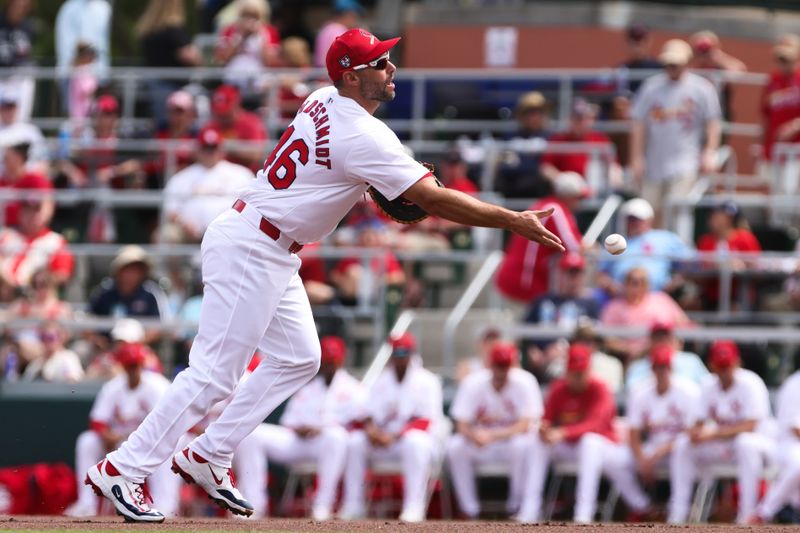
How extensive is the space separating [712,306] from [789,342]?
1.08m

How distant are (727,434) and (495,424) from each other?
1676mm

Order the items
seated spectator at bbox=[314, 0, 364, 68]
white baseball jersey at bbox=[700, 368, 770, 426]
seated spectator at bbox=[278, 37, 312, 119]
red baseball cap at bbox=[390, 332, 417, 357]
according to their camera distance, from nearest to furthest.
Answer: white baseball jersey at bbox=[700, 368, 770, 426], red baseball cap at bbox=[390, 332, 417, 357], seated spectator at bbox=[278, 37, 312, 119], seated spectator at bbox=[314, 0, 364, 68]

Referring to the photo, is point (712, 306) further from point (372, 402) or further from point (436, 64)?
point (436, 64)

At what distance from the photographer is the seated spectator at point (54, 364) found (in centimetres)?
1304

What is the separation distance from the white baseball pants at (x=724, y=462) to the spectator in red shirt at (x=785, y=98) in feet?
12.3

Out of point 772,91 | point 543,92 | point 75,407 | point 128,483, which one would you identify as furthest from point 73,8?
point 128,483

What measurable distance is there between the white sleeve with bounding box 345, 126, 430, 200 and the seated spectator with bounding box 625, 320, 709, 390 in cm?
501

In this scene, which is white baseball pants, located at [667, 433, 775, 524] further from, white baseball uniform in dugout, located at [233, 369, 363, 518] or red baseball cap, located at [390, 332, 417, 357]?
white baseball uniform in dugout, located at [233, 369, 363, 518]

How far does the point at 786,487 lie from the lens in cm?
1127

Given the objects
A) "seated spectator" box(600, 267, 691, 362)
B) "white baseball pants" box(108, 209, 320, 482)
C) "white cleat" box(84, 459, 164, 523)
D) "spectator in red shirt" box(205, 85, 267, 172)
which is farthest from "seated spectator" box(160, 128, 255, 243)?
"white cleat" box(84, 459, 164, 523)

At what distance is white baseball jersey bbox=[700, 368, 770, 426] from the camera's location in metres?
11.7

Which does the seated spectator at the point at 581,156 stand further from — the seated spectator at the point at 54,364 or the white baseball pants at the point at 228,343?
the white baseball pants at the point at 228,343

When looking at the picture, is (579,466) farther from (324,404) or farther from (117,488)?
(117,488)

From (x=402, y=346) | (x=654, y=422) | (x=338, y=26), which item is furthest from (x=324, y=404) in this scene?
(x=338, y=26)
